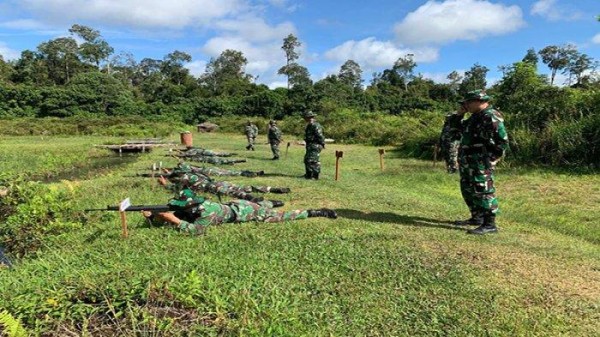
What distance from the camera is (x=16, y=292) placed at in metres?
3.41

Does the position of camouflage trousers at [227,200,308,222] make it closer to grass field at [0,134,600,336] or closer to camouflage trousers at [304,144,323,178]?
grass field at [0,134,600,336]

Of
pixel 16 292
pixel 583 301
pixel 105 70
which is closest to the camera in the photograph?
pixel 16 292

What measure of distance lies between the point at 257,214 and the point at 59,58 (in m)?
64.3

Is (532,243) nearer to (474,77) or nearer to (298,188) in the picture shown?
(298,188)

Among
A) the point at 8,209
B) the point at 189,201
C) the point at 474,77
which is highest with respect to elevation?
the point at 474,77

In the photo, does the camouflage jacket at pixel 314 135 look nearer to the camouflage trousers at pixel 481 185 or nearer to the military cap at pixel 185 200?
the camouflage trousers at pixel 481 185

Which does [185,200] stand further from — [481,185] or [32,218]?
[481,185]

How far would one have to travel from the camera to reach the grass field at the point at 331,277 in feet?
10.3

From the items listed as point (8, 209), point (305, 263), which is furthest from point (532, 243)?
point (8, 209)

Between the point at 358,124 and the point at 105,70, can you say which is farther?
the point at 105,70

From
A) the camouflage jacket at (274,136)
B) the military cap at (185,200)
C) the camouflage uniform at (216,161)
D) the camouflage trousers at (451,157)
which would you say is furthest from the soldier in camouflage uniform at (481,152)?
the camouflage jacket at (274,136)

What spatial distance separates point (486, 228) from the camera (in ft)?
19.0

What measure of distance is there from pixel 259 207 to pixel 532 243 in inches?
140

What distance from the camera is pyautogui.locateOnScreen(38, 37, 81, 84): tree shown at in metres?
59.8
